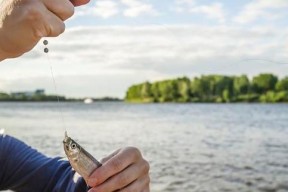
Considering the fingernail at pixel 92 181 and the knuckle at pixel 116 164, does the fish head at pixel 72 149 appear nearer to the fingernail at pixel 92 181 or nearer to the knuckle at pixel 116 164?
the fingernail at pixel 92 181

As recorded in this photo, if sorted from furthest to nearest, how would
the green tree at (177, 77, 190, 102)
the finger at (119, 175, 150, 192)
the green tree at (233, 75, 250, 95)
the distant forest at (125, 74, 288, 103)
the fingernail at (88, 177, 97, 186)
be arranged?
the green tree at (177, 77, 190, 102), the distant forest at (125, 74, 288, 103), the green tree at (233, 75, 250, 95), the finger at (119, 175, 150, 192), the fingernail at (88, 177, 97, 186)

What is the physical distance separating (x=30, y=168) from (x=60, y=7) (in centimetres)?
181

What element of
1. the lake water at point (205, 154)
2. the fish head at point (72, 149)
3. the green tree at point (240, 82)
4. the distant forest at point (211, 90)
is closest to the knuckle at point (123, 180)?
the fish head at point (72, 149)

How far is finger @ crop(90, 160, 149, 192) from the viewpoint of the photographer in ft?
8.97

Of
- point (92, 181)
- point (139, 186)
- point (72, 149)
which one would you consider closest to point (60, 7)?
point (72, 149)

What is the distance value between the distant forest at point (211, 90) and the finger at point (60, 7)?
55540 mm

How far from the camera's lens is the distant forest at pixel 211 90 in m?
67.4

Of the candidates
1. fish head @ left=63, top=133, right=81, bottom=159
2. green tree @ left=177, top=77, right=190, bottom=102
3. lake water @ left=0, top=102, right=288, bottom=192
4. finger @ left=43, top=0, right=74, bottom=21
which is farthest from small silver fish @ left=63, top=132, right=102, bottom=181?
green tree @ left=177, top=77, right=190, bottom=102

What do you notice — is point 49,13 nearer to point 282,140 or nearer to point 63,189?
point 63,189

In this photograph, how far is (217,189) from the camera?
1709cm

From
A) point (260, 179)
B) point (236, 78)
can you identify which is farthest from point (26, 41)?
point (236, 78)

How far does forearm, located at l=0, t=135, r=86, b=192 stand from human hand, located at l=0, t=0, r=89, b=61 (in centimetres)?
159

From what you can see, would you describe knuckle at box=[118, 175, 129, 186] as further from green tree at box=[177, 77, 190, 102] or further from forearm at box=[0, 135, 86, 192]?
green tree at box=[177, 77, 190, 102]

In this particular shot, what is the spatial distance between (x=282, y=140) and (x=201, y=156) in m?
9.32
